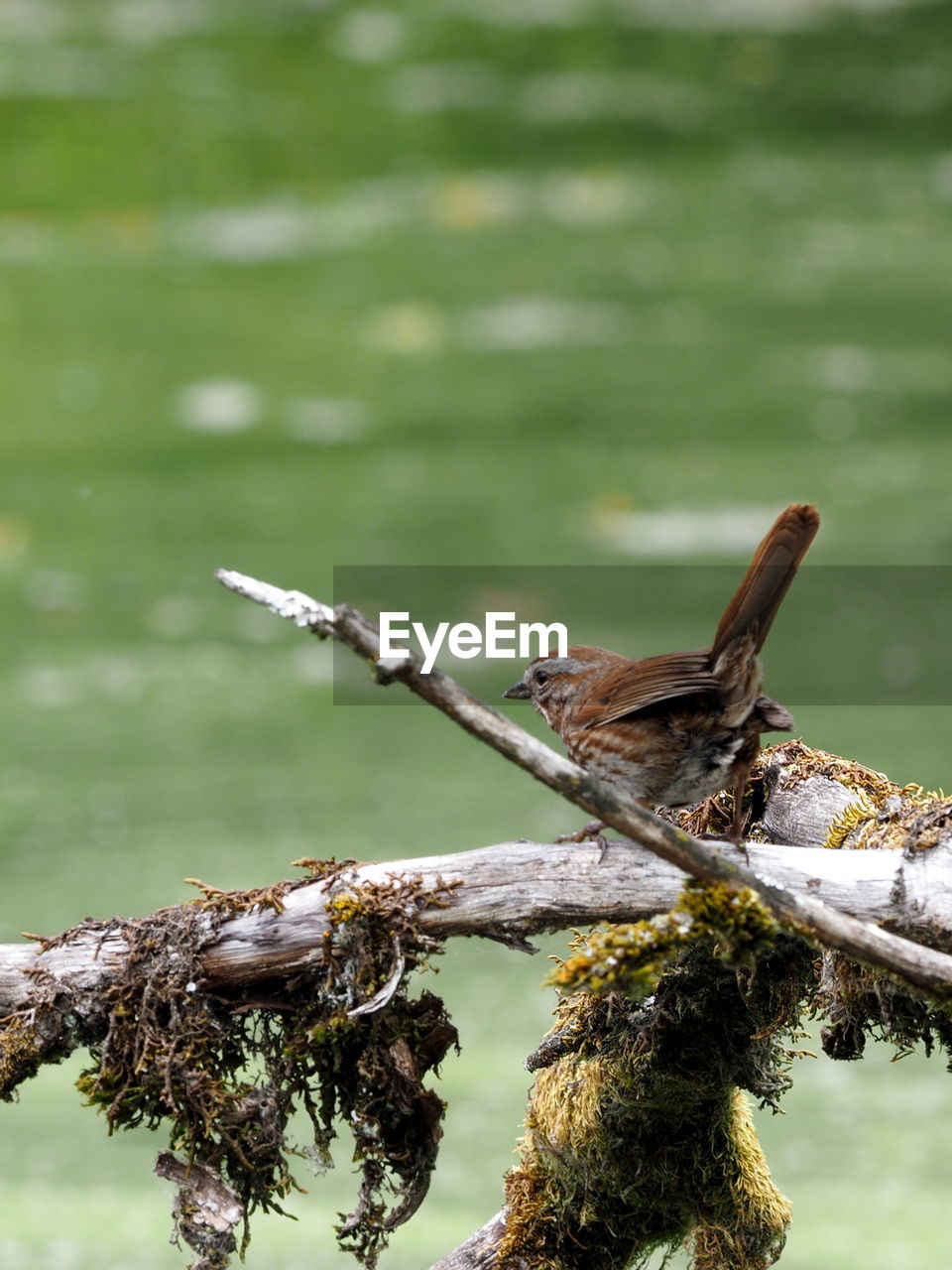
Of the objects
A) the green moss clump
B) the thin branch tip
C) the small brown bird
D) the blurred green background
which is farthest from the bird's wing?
the blurred green background

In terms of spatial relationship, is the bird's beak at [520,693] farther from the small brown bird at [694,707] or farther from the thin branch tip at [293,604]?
the thin branch tip at [293,604]

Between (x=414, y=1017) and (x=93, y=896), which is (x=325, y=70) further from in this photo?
(x=414, y=1017)

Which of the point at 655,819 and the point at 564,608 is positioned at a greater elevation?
the point at 564,608

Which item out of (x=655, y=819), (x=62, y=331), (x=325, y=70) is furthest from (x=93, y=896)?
(x=325, y=70)

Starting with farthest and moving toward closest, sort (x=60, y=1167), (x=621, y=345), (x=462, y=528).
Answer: (x=621, y=345), (x=462, y=528), (x=60, y=1167)

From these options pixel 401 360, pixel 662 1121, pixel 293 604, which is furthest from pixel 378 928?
pixel 401 360

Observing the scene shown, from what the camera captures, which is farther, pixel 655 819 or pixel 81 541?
pixel 81 541

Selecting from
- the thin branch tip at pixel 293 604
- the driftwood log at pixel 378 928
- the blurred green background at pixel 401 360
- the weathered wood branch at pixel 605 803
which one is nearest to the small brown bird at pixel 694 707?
the driftwood log at pixel 378 928

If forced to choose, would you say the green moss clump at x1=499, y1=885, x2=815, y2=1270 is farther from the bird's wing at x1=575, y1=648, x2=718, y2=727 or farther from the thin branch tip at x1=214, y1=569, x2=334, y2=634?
the thin branch tip at x1=214, y1=569, x2=334, y2=634
